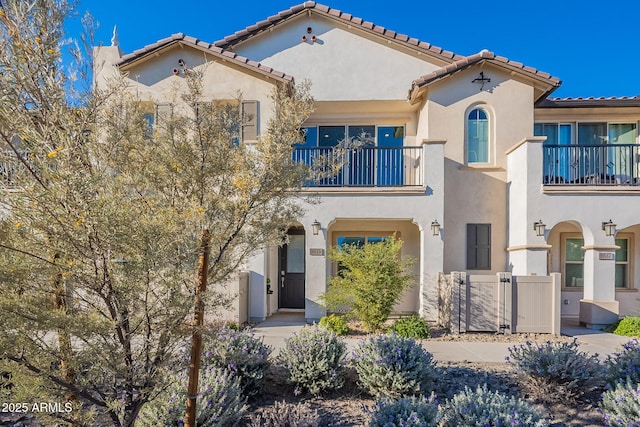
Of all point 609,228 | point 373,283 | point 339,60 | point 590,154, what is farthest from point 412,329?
point 339,60

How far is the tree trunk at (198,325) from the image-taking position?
9.23 ft

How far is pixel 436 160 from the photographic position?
940cm

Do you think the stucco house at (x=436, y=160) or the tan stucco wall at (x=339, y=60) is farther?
the tan stucco wall at (x=339, y=60)

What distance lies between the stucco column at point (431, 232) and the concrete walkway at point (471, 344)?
1444mm

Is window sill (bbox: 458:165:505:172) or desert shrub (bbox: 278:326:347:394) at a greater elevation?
window sill (bbox: 458:165:505:172)

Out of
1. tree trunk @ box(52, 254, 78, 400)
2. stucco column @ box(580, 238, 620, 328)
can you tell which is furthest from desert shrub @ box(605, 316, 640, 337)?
tree trunk @ box(52, 254, 78, 400)

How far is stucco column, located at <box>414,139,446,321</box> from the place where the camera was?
932 centimetres

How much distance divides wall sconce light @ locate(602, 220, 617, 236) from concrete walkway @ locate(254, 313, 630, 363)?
261cm

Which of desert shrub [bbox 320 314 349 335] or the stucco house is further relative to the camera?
the stucco house

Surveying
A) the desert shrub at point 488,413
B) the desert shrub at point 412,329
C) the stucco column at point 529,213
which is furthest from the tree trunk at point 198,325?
the stucco column at point 529,213

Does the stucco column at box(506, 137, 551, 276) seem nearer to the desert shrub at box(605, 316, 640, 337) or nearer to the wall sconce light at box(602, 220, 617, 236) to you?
the wall sconce light at box(602, 220, 617, 236)

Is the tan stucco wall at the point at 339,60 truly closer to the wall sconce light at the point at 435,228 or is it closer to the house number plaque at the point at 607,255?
the wall sconce light at the point at 435,228

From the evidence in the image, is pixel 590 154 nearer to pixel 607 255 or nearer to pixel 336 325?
pixel 607 255

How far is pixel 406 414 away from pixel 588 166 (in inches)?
403
